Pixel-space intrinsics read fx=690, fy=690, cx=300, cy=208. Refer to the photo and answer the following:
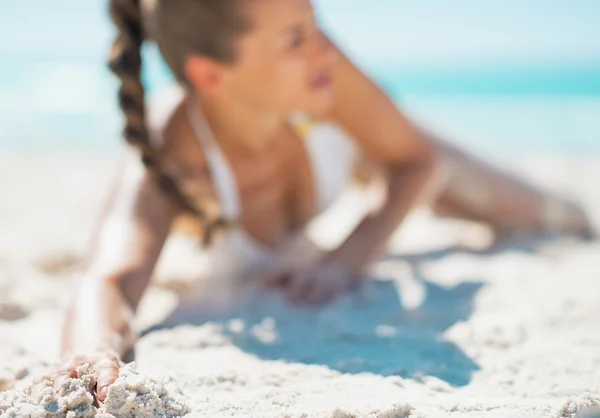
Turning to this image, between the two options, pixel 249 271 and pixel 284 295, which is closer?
pixel 284 295

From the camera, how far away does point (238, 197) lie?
242 centimetres

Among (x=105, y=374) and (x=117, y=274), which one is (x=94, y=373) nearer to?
(x=105, y=374)

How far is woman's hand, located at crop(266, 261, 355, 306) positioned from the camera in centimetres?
217

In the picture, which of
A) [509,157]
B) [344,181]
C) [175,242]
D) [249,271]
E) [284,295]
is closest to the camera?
[284,295]

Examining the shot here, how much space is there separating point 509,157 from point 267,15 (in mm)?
5064

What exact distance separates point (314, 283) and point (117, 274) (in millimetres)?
657

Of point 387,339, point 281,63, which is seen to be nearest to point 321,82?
point 281,63

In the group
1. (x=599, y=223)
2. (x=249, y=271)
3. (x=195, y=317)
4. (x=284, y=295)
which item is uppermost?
(x=599, y=223)

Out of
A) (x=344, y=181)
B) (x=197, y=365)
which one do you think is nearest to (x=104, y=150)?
(x=344, y=181)

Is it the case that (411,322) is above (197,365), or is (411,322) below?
above

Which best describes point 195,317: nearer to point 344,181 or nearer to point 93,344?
point 93,344

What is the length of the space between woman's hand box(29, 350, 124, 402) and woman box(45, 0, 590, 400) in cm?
15

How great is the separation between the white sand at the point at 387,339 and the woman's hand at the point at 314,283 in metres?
0.05

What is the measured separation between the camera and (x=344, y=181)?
2729 millimetres
